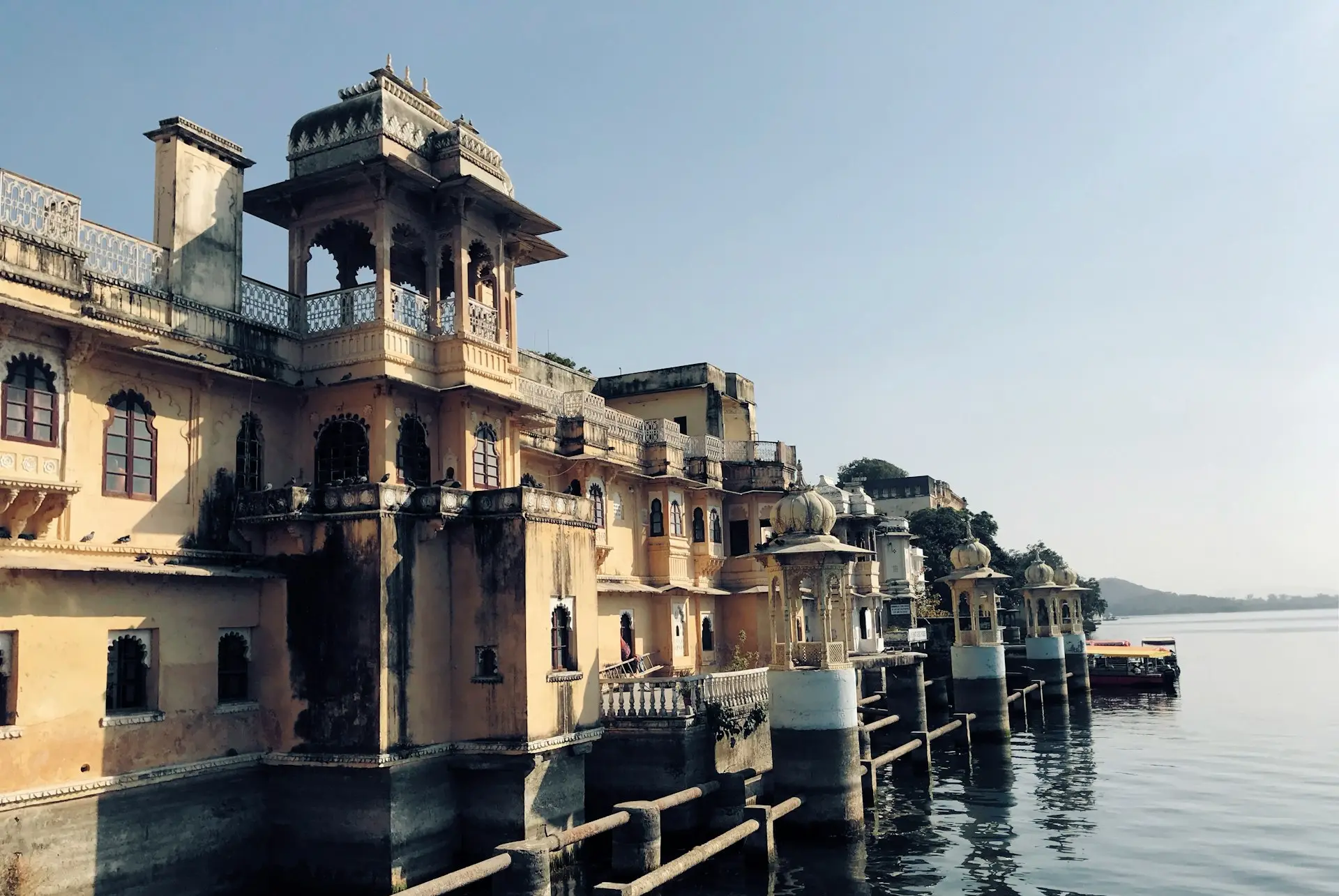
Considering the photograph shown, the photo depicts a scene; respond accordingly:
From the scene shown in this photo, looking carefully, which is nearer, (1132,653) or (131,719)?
(131,719)

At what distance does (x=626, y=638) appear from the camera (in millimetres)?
31828

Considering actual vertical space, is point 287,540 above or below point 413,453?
below

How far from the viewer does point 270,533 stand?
1925 centimetres

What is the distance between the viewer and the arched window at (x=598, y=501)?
102 feet

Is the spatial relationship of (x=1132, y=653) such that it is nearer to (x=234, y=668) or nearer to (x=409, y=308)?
(x=409, y=308)

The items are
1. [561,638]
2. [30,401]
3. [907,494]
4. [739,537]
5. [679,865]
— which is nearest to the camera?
[30,401]

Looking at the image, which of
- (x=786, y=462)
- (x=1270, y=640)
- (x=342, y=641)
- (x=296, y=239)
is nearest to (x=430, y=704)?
(x=342, y=641)

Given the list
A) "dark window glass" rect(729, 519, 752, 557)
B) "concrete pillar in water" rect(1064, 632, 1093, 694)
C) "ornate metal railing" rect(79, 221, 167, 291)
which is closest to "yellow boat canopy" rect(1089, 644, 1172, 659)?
"concrete pillar in water" rect(1064, 632, 1093, 694)

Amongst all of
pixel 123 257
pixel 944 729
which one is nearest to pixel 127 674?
pixel 123 257

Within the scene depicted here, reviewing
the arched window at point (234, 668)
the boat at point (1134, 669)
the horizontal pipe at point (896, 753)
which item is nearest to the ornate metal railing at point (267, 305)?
the arched window at point (234, 668)

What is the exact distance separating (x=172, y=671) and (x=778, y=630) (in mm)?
12675

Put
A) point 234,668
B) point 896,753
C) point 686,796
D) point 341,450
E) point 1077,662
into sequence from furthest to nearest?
1. point 1077,662
2. point 896,753
3. point 686,796
4. point 341,450
5. point 234,668

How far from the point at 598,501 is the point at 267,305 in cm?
1266

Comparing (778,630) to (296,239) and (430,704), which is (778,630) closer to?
(430,704)
